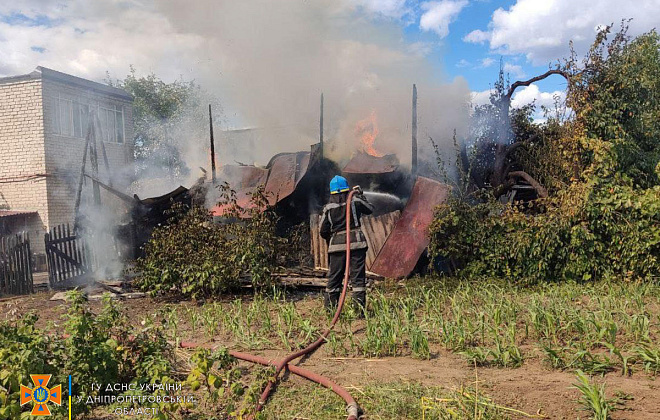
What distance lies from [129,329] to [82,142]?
16230mm

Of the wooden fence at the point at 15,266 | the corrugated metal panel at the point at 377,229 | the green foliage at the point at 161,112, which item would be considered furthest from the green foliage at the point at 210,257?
the green foliage at the point at 161,112

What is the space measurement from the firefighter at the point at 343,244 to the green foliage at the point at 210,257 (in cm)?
164

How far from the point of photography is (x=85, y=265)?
11312 mm

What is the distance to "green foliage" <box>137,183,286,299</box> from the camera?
795 cm

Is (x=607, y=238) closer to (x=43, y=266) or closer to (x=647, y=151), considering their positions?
(x=647, y=151)

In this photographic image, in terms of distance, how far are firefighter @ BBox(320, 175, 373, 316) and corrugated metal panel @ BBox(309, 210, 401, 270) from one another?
2434mm

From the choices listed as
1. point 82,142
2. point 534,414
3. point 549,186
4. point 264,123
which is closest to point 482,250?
point 549,186

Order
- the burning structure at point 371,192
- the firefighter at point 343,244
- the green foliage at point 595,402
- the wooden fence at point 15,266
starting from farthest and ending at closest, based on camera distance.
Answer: the wooden fence at point 15,266 < the burning structure at point 371,192 < the firefighter at point 343,244 < the green foliage at point 595,402

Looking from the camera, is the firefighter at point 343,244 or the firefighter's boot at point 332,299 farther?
the firefighter's boot at point 332,299

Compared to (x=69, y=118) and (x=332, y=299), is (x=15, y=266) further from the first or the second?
(x=69, y=118)

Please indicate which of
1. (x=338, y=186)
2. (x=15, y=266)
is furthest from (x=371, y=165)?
(x=15, y=266)

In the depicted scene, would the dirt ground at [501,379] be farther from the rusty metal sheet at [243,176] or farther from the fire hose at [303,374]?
the rusty metal sheet at [243,176]

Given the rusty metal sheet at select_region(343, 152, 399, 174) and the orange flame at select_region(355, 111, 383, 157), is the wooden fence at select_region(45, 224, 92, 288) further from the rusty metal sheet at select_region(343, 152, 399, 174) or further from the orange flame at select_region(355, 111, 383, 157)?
the orange flame at select_region(355, 111, 383, 157)

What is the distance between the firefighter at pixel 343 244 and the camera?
650 centimetres
